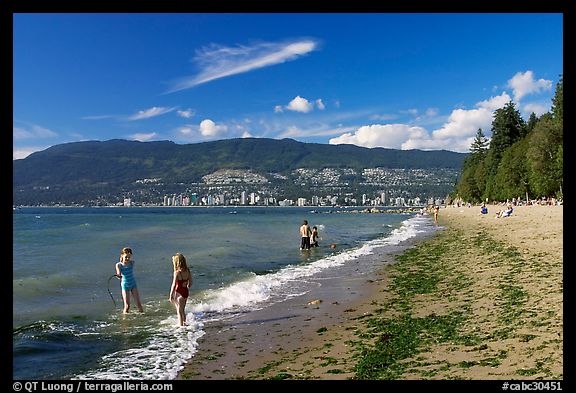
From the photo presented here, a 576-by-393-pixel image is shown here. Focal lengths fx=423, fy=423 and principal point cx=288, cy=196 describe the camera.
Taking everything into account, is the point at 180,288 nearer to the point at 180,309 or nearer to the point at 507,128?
the point at 180,309

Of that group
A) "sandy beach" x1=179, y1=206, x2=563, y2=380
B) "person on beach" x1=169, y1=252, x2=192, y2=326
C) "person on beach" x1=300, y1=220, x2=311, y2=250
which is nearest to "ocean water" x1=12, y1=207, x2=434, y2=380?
"person on beach" x1=169, y1=252, x2=192, y2=326

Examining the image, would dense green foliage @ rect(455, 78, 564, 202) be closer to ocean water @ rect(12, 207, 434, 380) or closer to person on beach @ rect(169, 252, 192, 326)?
ocean water @ rect(12, 207, 434, 380)

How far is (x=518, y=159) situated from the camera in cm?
6594

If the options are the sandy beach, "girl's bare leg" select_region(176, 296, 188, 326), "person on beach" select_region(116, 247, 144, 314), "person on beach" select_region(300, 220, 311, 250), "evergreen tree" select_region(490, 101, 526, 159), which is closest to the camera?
the sandy beach


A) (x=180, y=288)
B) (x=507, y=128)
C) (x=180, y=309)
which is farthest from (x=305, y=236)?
(x=507, y=128)

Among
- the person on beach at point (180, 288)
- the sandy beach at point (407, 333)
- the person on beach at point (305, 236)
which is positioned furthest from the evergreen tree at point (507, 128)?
the person on beach at point (180, 288)

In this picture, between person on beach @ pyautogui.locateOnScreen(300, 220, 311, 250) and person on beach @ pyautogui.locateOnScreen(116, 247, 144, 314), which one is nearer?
person on beach @ pyautogui.locateOnScreen(116, 247, 144, 314)

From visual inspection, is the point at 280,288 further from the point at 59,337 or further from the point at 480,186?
the point at 480,186

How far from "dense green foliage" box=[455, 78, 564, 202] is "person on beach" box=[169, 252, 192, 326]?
34.3 metres

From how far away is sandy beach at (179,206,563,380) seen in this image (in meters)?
5.97

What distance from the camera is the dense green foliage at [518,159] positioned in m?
51.1

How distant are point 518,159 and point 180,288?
68517mm

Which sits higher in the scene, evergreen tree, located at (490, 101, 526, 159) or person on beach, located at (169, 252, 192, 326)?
evergreen tree, located at (490, 101, 526, 159)
